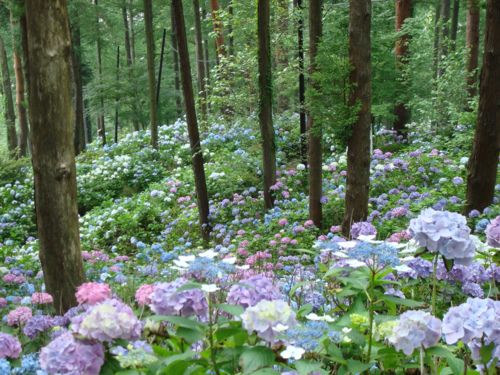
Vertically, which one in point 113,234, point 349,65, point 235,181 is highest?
point 349,65

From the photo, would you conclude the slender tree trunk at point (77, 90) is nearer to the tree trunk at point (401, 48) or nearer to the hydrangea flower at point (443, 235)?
the tree trunk at point (401, 48)

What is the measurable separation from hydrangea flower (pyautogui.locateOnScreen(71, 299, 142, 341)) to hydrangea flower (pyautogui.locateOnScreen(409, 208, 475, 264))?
3.24 feet

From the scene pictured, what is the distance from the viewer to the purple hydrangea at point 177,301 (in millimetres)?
1564

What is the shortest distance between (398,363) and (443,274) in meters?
0.83

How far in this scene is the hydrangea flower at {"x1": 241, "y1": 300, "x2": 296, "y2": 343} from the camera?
1.40m

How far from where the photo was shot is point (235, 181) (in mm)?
11266

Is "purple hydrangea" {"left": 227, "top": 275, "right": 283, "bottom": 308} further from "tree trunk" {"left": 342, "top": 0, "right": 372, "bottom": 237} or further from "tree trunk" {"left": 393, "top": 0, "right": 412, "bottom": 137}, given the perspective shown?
"tree trunk" {"left": 393, "top": 0, "right": 412, "bottom": 137}

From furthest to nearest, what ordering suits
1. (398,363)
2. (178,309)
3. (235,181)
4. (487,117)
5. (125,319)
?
(235,181) < (487,117) < (398,363) < (178,309) < (125,319)

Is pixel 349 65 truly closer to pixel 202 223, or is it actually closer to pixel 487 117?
pixel 487 117

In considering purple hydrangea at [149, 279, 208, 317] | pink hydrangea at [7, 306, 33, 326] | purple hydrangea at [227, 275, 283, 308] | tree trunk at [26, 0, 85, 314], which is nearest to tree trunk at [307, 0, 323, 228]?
tree trunk at [26, 0, 85, 314]

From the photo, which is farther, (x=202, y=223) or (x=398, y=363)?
(x=202, y=223)

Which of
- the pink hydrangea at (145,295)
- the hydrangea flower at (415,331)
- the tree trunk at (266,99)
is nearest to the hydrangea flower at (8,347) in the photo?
the pink hydrangea at (145,295)

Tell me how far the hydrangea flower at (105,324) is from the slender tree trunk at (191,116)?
740cm

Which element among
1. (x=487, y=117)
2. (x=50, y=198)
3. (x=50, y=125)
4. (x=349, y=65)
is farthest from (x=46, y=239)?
(x=487, y=117)
